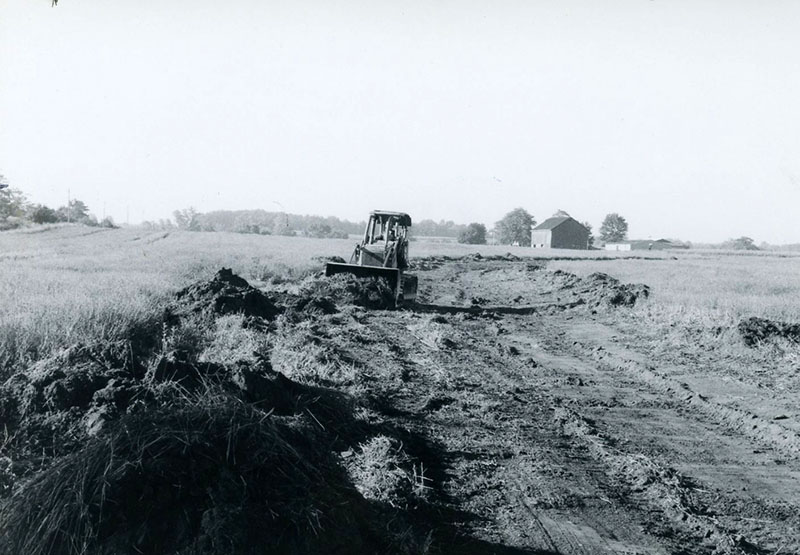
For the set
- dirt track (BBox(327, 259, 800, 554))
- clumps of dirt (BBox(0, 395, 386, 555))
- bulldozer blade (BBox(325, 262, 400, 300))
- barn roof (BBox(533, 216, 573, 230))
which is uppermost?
barn roof (BBox(533, 216, 573, 230))

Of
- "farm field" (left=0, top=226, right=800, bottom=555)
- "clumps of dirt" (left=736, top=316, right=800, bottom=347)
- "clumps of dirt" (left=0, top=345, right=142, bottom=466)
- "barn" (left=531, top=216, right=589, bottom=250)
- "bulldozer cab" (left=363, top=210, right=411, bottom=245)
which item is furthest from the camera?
"barn" (left=531, top=216, right=589, bottom=250)

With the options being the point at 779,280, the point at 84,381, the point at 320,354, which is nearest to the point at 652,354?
the point at 320,354

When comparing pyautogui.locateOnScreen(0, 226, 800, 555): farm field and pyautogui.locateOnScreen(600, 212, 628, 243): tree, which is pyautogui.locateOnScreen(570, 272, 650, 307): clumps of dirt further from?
pyautogui.locateOnScreen(600, 212, 628, 243): tree

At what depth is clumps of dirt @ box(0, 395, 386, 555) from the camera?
10.4 feet

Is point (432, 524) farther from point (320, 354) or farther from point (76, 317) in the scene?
point (76, 317)

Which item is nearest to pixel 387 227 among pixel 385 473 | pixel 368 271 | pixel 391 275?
pixel 368 271

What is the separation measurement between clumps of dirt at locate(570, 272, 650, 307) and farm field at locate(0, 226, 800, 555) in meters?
4.31

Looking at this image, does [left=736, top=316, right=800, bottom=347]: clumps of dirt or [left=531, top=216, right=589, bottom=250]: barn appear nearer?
[left=736, top=316, right=800, bottom=347]: clumps of dirt

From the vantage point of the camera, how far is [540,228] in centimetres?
8050

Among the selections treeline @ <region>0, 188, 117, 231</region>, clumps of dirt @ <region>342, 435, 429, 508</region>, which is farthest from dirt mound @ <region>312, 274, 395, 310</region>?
treeline @ <region>0, 188, 117, 231</region>

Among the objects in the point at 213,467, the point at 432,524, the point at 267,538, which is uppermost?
the point at 213,467

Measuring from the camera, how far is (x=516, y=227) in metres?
97.1

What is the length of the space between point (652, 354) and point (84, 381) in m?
9.04

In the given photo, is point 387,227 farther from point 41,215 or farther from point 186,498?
point 41,215
